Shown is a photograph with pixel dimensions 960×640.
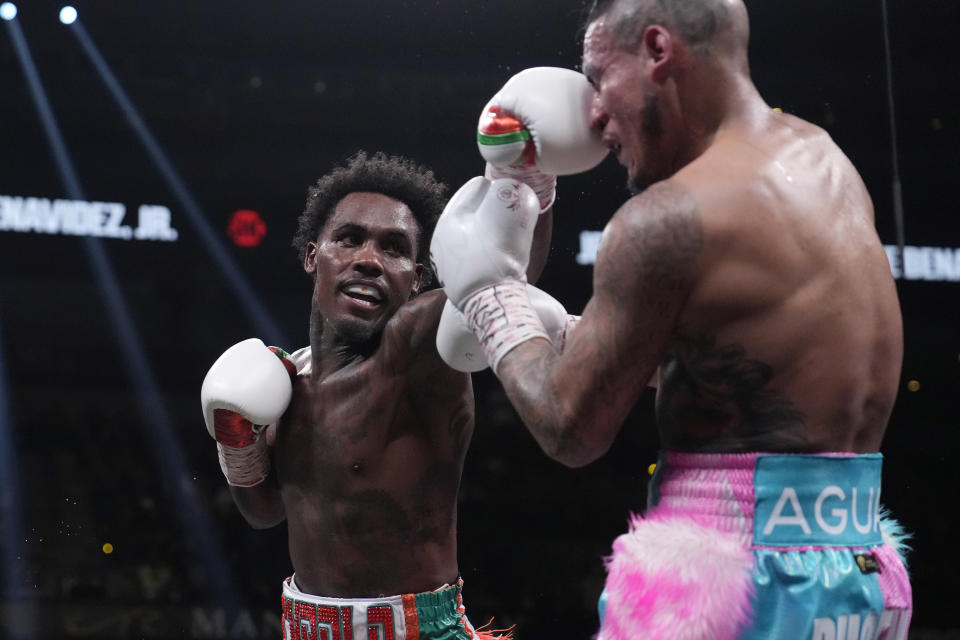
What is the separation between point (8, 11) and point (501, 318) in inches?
206

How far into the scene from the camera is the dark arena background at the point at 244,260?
5652 millimetres

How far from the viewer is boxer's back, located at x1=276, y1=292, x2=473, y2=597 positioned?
1.96 m

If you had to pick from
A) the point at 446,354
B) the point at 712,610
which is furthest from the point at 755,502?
the point at 446,354

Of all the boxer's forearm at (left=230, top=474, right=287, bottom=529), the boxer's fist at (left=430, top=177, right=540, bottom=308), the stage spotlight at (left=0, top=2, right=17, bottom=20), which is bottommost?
the boxer's forearm at (left=230, top=474, right=287, bottom=529)

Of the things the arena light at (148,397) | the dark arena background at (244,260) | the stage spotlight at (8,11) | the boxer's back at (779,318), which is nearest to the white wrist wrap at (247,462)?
the boxer's back at (779,318)

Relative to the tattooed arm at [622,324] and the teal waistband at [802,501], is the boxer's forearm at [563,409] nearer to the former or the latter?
the tattooed arm at [622,324]

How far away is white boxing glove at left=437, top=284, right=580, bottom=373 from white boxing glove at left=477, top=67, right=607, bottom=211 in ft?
0.65

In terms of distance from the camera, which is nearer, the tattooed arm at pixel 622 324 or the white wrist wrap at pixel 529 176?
the tattooed arm at pixel 622 324

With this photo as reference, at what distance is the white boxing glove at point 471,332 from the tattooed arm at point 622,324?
0.84ft

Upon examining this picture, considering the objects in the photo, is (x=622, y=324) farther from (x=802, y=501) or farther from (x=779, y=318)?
(x=802, y=501)

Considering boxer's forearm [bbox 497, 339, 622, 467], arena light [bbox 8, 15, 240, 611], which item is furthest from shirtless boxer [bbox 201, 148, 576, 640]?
arena light [bbox 8, 15, 240, 611]

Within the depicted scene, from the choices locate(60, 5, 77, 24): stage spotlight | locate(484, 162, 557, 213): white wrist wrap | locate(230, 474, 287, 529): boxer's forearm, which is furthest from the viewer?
locate(60, 5, 77, 24): stage spotlight

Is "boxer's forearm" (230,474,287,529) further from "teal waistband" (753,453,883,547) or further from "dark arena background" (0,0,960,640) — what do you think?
"dark arena background" (0,0,960,640)

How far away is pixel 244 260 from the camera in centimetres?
638
